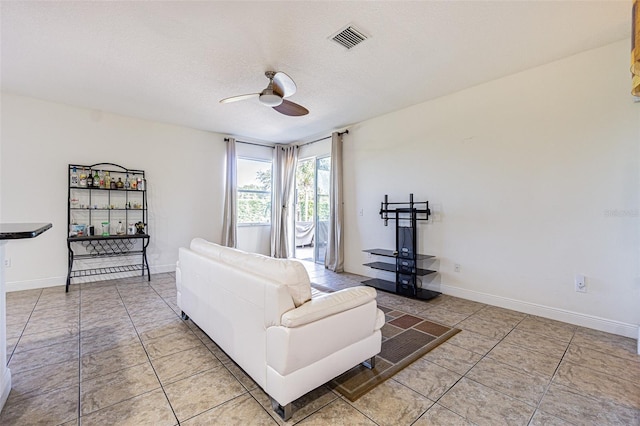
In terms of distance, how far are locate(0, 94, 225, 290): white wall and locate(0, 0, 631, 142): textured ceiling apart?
436 mm

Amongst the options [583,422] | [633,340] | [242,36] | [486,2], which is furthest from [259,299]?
[633,340]

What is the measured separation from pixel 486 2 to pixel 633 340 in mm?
3149

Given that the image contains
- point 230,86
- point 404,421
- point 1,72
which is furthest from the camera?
point 230,86

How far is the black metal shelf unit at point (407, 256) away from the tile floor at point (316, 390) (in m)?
0.84

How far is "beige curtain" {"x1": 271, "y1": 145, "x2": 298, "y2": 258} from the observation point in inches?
249

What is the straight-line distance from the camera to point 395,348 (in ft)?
7.68

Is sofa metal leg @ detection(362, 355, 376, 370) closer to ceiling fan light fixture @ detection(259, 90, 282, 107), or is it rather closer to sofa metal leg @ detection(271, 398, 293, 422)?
sofa metal leg @ detection(271, 398, 293, 422)

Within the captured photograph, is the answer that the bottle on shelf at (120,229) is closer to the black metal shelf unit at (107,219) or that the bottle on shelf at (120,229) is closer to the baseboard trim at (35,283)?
the black metal shelf unit at (107,219)

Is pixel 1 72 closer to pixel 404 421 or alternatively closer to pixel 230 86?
pixel 230 86

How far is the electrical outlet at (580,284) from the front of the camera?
2.78m

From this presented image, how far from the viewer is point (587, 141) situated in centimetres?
276

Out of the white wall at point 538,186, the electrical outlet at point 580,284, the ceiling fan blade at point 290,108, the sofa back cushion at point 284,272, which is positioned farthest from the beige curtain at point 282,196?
the electrical outlet at point 580,284

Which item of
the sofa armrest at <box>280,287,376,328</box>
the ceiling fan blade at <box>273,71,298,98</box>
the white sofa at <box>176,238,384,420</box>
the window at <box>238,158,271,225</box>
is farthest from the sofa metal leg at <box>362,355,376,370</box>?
the window at <box>238,158,271,225</box>

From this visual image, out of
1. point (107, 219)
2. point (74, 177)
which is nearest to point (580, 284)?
point (107, 219)
